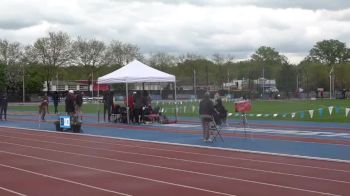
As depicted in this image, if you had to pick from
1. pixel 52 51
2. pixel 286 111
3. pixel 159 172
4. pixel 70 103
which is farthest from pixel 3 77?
pixel 159 172

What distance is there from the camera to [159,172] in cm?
1162

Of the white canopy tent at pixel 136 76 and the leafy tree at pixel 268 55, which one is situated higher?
the leafy tree at pixel 268 55

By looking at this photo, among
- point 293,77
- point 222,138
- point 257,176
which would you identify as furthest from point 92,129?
point 293,77

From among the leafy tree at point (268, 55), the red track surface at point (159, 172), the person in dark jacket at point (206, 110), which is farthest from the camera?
the leafy tree at point (268, 55)

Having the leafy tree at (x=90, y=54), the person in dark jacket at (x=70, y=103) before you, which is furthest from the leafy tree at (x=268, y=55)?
the person in dark jacket at (x=70, y=103)

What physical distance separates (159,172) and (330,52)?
127m

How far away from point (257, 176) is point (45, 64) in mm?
72218

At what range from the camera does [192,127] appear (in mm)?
24984

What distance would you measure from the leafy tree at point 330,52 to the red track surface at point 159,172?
120988mm

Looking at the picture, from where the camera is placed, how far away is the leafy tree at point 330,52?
131 m

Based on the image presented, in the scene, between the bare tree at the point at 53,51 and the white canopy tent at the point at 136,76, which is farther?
the bare tree at the point at 53,51

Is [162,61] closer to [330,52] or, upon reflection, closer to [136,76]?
[330,52]

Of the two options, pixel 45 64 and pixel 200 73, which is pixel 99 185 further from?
pixel 200 73

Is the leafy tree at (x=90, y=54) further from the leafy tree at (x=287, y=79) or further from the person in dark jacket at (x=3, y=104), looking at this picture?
the person in dark jacket at (x=3, y=104)
